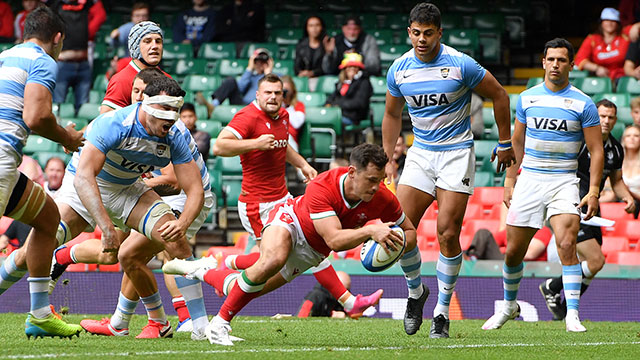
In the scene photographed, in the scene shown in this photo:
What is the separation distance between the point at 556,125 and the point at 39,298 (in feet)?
15.2

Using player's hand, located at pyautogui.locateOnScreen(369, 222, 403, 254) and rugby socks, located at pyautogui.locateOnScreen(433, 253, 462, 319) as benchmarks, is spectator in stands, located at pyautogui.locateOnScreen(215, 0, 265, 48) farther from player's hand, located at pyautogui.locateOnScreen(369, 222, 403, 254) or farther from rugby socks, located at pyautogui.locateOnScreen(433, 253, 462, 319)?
player's hand, located at pyautogui.locateOnScreen(369, 222, 403, 254)

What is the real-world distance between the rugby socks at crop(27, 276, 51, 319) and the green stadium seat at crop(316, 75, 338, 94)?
951 cm

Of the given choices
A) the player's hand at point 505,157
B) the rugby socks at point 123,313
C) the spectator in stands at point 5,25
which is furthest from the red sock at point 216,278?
the spectator in stands at point 5,25

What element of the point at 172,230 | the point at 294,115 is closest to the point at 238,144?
the point at 172,230

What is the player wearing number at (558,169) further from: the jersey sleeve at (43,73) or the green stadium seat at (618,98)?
the green stadium seat at (618,98)

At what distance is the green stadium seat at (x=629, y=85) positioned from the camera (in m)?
14.8

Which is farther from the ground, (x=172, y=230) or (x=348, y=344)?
(x=172, y=230)

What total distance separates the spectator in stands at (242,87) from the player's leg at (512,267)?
21.8 ft

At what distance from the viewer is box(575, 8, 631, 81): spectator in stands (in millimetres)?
15203

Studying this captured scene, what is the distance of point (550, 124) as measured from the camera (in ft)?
27.8

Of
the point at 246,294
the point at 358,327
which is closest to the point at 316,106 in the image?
the point at 358,327

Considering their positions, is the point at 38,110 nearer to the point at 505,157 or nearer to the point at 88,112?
the point at 505,157

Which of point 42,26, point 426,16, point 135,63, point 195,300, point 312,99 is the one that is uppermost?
point 42,26

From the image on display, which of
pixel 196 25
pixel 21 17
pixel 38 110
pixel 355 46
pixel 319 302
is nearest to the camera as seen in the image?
pixel 38 110
